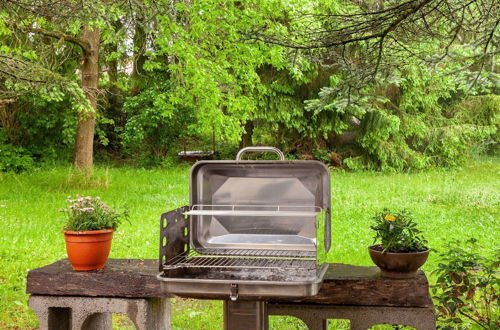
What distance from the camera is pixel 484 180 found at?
1467 cm

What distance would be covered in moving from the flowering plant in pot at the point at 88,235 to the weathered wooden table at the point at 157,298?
0.07 metres

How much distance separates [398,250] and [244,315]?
0.92 m

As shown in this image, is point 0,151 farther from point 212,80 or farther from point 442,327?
point 442,327

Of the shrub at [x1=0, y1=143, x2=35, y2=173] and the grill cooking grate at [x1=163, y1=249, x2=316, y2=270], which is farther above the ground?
the shrub at [x1=0, y1=143, x2=35, y2=173]

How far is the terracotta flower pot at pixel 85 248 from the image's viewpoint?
10.6 ft

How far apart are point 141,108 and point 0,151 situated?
395 centimetres

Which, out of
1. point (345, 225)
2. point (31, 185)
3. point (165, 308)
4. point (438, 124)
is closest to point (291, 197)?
point (165, 308)

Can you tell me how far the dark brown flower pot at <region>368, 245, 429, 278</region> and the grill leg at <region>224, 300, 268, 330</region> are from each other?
0.75 metres

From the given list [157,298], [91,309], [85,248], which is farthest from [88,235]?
[157,298]

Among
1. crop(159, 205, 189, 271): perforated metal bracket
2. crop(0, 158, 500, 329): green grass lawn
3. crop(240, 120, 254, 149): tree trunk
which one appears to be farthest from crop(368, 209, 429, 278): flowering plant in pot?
crop(240, 120, 254, 149): tree trunk

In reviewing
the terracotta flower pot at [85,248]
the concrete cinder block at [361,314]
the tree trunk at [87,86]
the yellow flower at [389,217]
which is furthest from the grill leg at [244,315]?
the tree trunk at [87,86]

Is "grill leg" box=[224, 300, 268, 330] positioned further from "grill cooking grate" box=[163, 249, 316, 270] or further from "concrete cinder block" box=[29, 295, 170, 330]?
"concrete cinder block" box=[29, 295, 170, 330]

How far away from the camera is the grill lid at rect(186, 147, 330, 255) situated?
9.71ft

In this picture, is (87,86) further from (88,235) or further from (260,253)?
(260,253)
